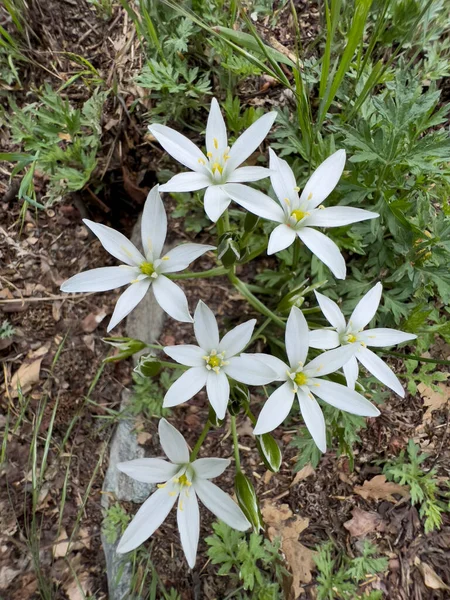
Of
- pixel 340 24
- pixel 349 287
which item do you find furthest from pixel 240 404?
pixel 340 24

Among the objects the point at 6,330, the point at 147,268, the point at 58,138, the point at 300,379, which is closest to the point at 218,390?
the point at 300,379

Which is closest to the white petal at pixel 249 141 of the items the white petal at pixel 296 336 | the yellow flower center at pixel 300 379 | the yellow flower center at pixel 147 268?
the yellow flower center at pixel 147 268

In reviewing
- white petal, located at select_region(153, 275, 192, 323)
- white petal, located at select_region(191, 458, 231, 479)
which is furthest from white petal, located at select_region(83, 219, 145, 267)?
white petal, located at select_region(191, 458, 231, 479)

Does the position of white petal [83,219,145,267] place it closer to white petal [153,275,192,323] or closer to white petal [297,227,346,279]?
white petal [153,275,192,323]

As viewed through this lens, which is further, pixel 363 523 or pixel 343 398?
pixel 363 523

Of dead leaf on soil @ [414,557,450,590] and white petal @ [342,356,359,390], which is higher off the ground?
white petal @ [342,356,359,390]

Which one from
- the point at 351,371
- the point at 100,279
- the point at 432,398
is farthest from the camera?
the point at 432,398

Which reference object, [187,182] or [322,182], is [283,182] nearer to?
[322,182]
